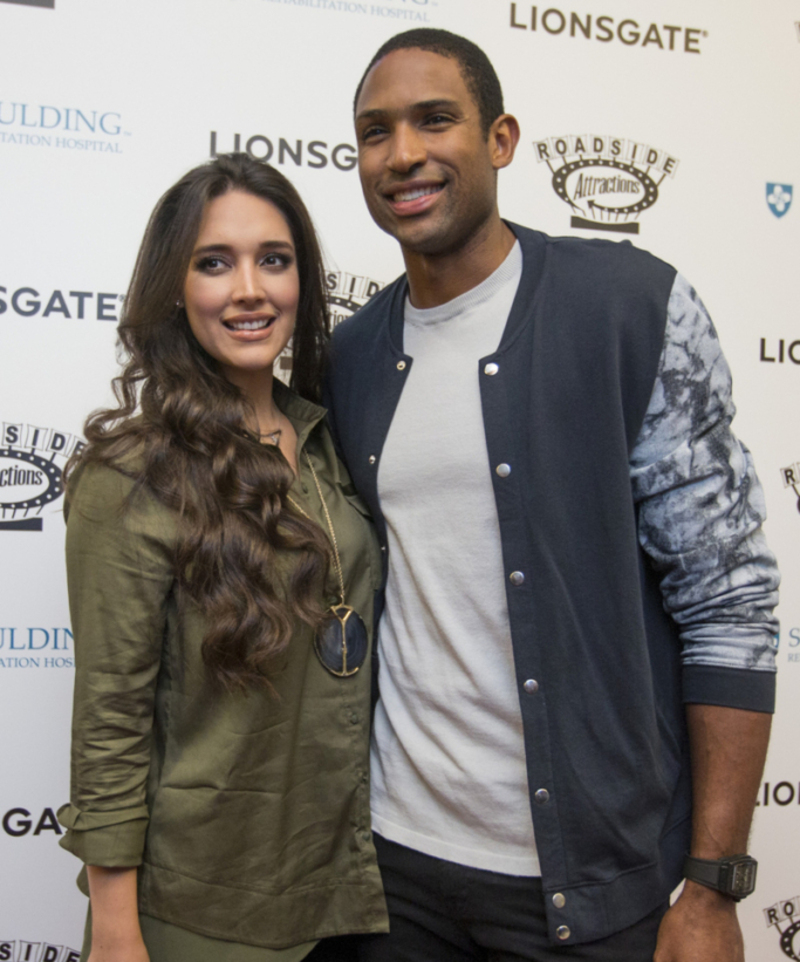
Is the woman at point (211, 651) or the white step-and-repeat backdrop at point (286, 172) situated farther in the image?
the white step-and-repeat backdrop at point (286, 172)

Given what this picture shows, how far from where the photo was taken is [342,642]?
1282mm

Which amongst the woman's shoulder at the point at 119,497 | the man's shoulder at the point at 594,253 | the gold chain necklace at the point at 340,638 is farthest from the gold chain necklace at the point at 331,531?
the man's shoulder at the point at 594,253

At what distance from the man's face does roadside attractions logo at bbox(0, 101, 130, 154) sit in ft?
2.85

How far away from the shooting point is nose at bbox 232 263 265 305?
4.33 feet

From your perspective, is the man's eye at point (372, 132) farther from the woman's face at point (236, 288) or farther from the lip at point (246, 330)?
the lip at point (246, 330)

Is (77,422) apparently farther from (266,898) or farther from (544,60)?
(544,60)

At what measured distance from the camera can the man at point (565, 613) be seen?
1.13m

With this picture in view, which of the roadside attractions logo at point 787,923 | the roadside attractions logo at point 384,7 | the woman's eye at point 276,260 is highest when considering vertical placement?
the roadside attractions logo at point 384,7

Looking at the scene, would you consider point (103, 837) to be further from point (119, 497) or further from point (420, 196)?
point (420, 196)

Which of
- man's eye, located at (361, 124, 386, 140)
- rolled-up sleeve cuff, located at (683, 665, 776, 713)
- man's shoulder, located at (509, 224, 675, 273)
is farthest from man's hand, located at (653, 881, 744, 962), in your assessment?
man's eye, located at (361, 124, 386, 140)

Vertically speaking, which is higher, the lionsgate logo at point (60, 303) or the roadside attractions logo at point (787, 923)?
the lionsgate logo at point (60, 303)

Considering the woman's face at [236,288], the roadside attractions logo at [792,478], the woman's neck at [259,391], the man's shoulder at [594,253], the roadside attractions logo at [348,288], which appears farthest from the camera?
the roadside attractions logo at [792,478]

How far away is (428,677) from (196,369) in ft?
2.16

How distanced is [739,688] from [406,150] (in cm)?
97
